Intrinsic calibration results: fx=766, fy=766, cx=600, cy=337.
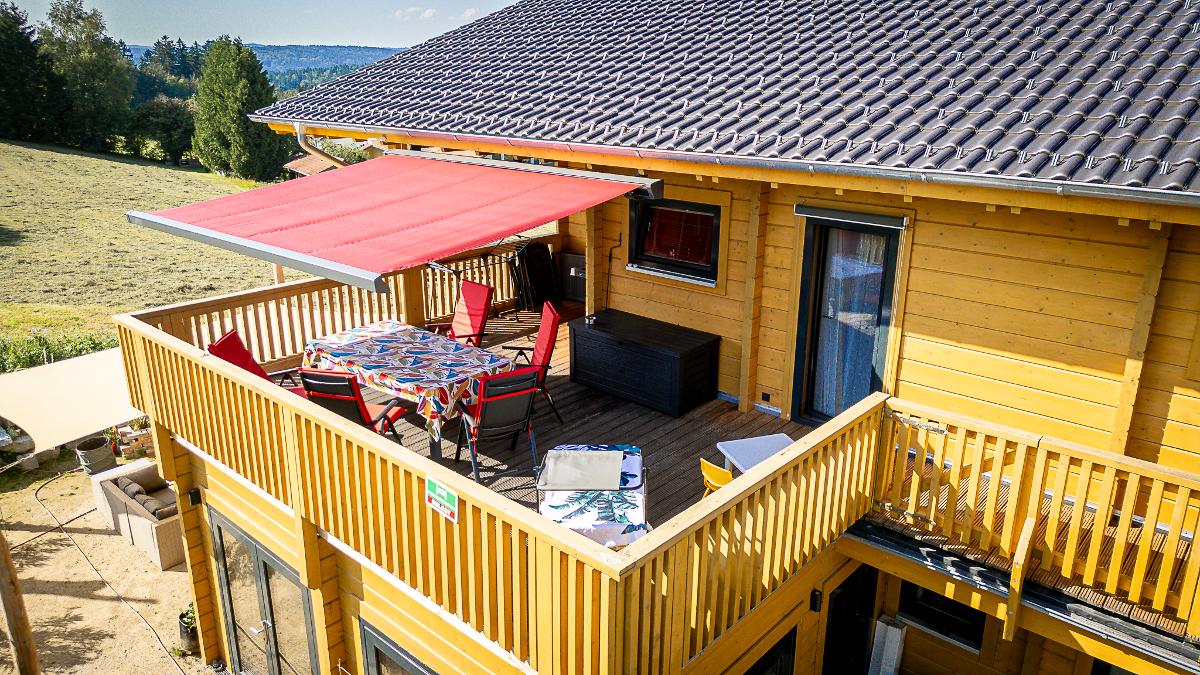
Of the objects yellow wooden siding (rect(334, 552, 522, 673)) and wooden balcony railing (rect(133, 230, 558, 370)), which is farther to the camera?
wooden balcony railing (rect(133, 230, 558, 370))

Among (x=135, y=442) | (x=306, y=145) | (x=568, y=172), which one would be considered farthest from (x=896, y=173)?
(x=135, y=442)

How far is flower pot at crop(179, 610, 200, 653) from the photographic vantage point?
10.7m

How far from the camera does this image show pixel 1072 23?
7.06 m

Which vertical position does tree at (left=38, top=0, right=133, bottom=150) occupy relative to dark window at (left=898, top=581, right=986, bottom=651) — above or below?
above

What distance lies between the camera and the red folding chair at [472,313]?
9.73 metres

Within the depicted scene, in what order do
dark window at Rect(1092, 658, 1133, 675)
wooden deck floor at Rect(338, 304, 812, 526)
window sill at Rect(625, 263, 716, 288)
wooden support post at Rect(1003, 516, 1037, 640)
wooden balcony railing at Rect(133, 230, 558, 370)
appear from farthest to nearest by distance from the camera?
1. window sill at Rect(625, 263, 716, 288)
2. wooden balcony railing at Rect(133, 230, 558, 370)
3. wooden deck floor at Rect(338, 304, 812, 526)
4. dark window at Rect(1092, 658, 1133, 675)
5. wooden support post at Rect(1003, 516, 1037, 640)

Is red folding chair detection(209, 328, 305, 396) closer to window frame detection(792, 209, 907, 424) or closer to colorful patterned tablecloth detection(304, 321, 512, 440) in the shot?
colorful patterned tablecloth detection(304, 321, 512, 440)

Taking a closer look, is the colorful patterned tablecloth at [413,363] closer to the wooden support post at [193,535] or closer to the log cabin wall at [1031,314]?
the wooden support post at [193,535]

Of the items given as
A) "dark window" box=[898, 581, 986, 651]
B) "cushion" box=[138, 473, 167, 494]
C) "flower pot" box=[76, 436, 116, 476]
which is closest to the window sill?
"dark window" box=[898, 581, 986, 651]

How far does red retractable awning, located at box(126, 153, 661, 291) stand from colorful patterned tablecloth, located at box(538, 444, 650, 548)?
1.99 meters

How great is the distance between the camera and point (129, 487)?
44.8 feet

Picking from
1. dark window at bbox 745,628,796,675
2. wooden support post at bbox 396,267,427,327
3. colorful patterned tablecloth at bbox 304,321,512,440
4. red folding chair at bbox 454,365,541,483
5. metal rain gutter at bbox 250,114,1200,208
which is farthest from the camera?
wooden support post at bbox 396,267,427,327

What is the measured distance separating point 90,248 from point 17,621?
3695cm

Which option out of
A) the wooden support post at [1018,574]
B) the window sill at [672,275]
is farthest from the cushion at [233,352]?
the wooden support post at [1018,574]
